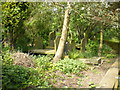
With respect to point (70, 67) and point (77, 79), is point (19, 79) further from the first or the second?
point (70, 67)

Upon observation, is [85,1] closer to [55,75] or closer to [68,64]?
[68,64]

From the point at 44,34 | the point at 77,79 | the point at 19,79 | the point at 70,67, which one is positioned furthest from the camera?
the point at 44,34

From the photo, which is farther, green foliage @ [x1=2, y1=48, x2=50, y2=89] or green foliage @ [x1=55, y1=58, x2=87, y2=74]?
green foliage @ [x1=55, y1=58, x2=87, y2=74]

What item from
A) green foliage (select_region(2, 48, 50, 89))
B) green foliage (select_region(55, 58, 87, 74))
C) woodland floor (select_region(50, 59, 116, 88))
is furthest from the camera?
green foliage (select_region(55, 58, 87, 74))

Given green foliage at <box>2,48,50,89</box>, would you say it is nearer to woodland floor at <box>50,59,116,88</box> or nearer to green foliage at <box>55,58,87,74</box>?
woodland floor at <box>50,59,116,88</box>

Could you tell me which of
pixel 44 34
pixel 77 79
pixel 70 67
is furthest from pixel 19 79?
pixel 44 34

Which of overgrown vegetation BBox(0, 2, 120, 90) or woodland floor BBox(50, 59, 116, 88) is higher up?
overgrown vegetation BBox(0, 2, 120, 90)

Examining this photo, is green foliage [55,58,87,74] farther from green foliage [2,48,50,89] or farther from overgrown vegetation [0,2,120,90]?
green foliage [2,48,50,89]

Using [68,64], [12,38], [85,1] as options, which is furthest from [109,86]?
[12,38]

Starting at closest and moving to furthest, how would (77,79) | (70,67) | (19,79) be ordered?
(19,79), (77,79), (70,67)

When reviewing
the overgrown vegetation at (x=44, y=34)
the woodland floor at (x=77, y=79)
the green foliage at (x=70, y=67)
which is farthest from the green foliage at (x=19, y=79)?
the green foliage at (x=70, y=67)

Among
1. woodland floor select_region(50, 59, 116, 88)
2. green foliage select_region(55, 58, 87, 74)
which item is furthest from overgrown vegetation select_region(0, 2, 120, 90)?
woodland floor select_region(50, 59, 116, 88)

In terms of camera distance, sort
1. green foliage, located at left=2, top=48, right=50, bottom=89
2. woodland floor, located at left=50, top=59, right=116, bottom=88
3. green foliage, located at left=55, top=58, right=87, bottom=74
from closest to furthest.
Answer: green foliage, located at left=2, top=48, right=50, bottom=89
woodland floor, located at left=50, top=59, right=116, bottom=88
green foliage, located at left=55, top=58, right=87, bottom=74

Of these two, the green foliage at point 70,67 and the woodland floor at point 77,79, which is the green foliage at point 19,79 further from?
the green foliage at point 70,67
